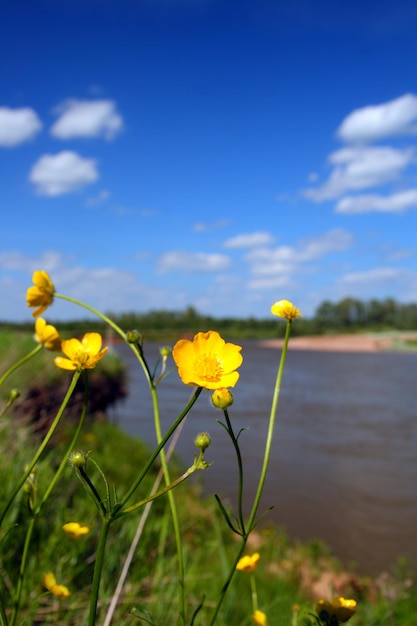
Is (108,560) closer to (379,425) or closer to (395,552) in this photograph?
(395,552)

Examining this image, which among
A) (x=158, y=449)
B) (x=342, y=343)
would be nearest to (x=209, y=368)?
(x=158, y=449)

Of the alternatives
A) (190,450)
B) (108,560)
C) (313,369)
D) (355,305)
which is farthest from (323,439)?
(355,305)

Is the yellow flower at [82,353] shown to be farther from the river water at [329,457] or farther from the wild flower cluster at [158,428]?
the river water at [329,457]

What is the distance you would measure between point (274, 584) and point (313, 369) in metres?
14.4

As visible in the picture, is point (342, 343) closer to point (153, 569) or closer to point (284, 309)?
point (153, 569)

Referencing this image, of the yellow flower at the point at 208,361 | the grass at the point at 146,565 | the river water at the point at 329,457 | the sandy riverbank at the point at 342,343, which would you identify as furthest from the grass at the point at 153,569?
the sandy riverbank at the point at 342,343

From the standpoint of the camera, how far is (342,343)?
91.1ft

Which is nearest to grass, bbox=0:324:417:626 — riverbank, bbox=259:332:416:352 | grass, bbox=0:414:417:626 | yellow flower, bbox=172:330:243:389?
grass, bbox=0:414:417:626

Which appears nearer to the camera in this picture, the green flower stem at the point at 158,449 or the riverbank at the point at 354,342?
the green flower stem at the point at 158,449

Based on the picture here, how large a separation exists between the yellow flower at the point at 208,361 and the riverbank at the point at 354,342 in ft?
80.6

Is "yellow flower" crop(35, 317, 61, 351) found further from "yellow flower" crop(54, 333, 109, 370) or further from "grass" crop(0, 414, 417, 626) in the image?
"grass" crop(0, 414, 417, 626)

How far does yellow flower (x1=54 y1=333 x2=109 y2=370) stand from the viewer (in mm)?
554

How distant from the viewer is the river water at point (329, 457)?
4180 mm

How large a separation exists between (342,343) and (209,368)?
92.0 ft
